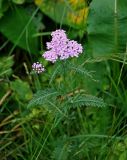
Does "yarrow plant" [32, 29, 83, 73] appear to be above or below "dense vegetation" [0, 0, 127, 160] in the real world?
above

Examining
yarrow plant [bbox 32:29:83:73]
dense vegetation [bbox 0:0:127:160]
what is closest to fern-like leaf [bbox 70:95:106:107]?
dense vegetation [bbox 0:0:127:160]

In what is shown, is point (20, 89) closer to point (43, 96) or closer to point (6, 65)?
point (6, 65)

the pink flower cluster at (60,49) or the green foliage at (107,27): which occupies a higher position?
the pink flower cluster at (60,49)

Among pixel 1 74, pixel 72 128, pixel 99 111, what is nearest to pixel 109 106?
pixel 99 111

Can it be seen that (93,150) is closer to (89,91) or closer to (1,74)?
(89,91)

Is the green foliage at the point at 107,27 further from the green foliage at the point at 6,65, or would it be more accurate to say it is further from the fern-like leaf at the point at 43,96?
the fern-like leaf at the point at 43,96

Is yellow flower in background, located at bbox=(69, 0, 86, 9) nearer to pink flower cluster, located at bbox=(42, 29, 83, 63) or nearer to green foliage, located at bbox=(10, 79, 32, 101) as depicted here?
green foliage, located at bbox=(10, 79, 32, 101)

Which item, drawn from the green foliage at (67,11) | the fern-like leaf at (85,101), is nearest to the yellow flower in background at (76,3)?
the green foliage at (67,11)
